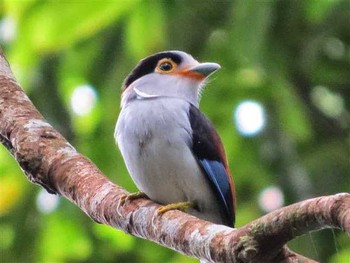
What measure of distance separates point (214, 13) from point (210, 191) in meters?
1.45

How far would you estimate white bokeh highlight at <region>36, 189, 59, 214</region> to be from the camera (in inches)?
213

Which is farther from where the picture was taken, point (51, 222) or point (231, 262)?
point (51, 222)

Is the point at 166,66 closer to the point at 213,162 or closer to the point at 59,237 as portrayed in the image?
the point at 213,162

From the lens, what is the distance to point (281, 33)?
15.6 ft

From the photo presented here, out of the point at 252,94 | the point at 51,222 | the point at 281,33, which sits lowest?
the point at 51,222

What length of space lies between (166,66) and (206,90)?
2.91 feet

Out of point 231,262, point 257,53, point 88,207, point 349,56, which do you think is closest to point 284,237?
point 231,262

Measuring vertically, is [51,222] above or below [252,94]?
below

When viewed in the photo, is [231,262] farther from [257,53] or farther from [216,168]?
[257,53]

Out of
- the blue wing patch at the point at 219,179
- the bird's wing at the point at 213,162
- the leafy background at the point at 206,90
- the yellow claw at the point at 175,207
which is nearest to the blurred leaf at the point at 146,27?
the leafy background at the point at 206,90

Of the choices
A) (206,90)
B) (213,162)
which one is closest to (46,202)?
(206,90)

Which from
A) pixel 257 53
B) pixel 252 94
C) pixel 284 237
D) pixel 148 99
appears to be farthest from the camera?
pixel 252 94

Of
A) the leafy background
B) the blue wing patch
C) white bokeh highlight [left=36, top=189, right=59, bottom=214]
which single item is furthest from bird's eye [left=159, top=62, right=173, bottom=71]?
white bokeh highlight [left=36, top=189, right=59, bottom=214]

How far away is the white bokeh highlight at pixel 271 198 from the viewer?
495 centimetres
